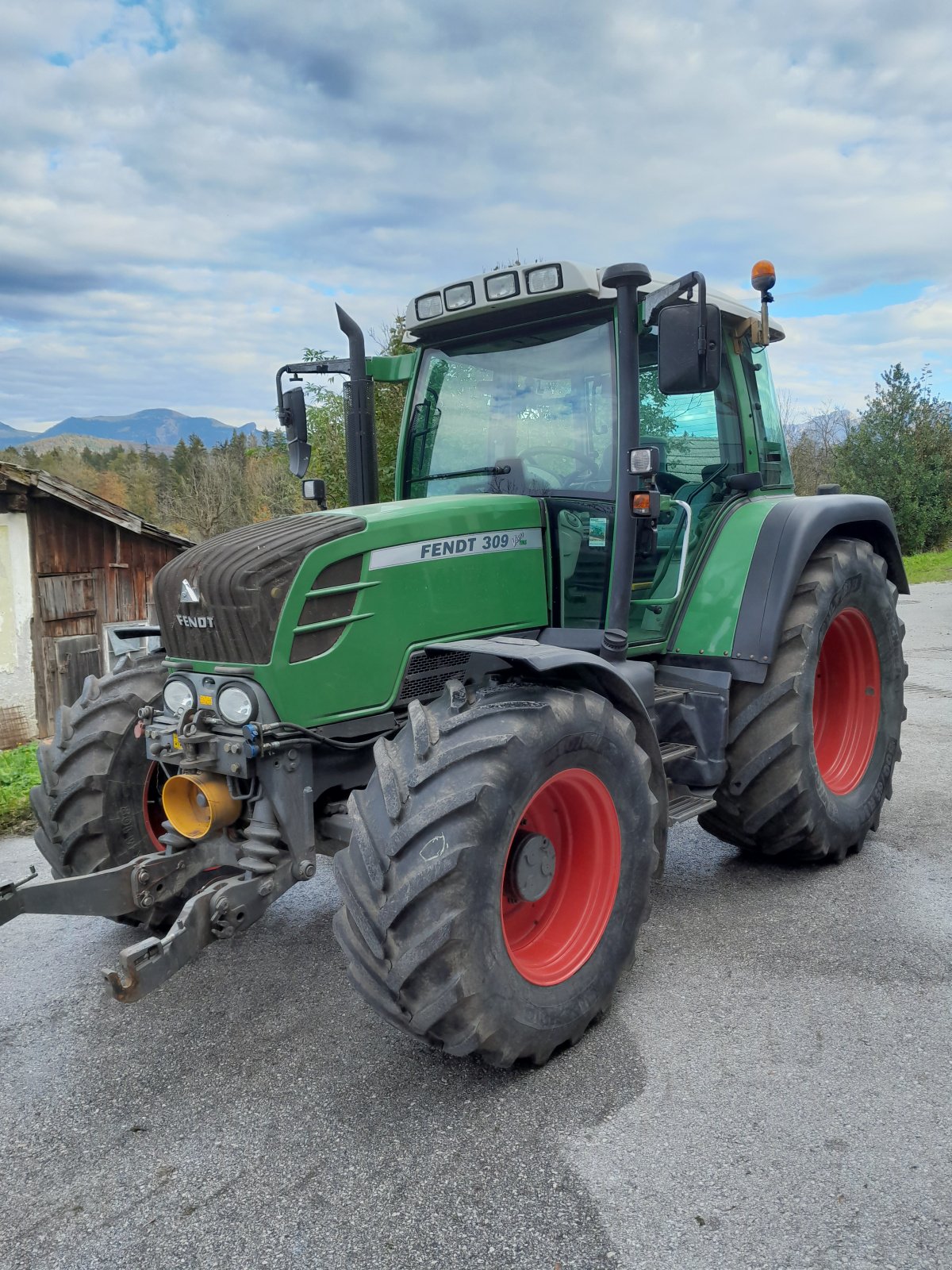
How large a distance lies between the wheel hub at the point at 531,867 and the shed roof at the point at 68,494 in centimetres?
1144

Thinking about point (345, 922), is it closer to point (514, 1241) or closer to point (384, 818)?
point (384, 818)

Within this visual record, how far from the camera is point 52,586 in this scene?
13492 millimetres

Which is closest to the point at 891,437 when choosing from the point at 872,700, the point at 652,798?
the point at 872,700

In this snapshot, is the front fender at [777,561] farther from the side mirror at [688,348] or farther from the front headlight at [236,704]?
the front headlight at [236,704]

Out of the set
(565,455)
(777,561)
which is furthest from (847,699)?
(565,455)

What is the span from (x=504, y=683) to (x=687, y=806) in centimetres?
107

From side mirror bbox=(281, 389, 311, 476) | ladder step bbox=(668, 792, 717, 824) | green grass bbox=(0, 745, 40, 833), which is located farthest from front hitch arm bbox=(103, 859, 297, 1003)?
green grass bbox=(0, 745, 40, 833)

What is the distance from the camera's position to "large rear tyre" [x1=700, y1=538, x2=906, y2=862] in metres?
3.98

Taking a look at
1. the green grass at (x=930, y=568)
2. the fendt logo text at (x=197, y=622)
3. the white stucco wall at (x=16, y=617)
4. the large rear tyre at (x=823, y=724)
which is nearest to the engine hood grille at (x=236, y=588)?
the fendt logo text at (x=197, y=622)

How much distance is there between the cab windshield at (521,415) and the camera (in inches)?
148

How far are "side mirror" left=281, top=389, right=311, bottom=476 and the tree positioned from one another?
86.5 feet

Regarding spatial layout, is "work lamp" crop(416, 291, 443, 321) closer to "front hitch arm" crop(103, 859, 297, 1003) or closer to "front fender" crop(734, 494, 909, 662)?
"front fender" crop(734, 494, 909, 662)

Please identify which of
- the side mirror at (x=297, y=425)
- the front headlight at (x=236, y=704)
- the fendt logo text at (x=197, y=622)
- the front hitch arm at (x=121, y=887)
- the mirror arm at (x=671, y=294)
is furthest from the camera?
the side mirror at (x=297, y=425)

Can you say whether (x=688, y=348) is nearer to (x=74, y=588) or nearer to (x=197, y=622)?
(x=197, y=622)
